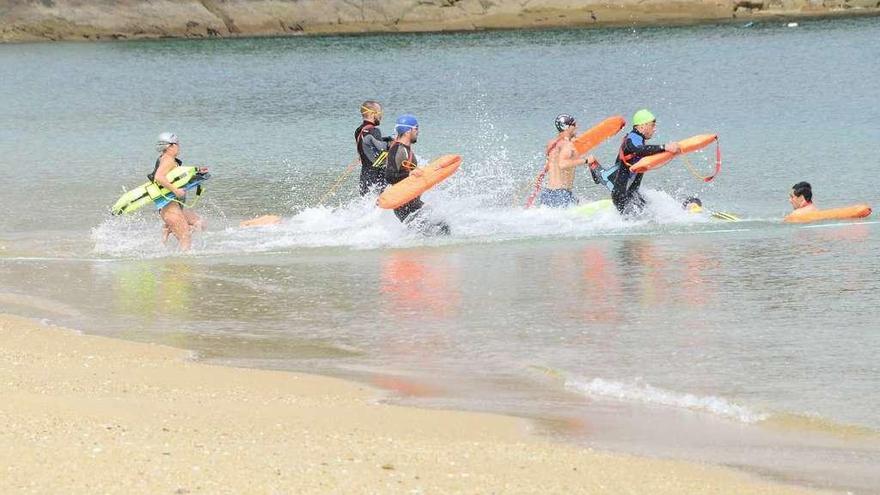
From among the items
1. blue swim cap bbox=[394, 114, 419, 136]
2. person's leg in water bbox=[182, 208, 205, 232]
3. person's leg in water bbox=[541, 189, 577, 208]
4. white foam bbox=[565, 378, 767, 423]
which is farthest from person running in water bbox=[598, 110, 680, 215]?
white foam bbox=[565, 378, 767, 423]

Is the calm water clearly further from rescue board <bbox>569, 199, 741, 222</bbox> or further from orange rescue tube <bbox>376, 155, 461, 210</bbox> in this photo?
orange rescue tube <bbox>376, 155, 461, 210</bbox>

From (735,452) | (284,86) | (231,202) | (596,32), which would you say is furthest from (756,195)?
(596,32)

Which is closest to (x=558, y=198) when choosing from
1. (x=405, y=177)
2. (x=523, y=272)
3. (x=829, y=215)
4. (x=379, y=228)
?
(x=405, y=177)

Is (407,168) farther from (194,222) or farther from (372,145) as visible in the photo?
(194,222)

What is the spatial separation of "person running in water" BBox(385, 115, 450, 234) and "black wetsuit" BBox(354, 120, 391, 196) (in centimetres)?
47

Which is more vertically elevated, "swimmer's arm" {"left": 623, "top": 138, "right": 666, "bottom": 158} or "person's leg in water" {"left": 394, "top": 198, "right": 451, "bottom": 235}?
"swimmer's arm" {"left": 623, "top": 138, "right": 666, "bottom": 158}

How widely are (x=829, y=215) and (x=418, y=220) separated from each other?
460 centimetres

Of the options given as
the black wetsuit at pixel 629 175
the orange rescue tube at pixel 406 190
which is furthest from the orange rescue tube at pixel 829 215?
the orange rescue tube at pixel 406 190

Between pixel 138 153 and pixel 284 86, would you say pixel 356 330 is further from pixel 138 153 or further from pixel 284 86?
pixel 284 86

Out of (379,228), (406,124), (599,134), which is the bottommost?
(379,228)

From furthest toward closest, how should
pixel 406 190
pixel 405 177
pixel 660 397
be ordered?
pixel 405 177, pixel 406 190, pixel 660 397

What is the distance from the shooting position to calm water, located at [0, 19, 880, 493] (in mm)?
8953

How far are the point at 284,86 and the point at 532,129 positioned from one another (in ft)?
45.3

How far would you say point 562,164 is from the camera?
16344 millimetres
